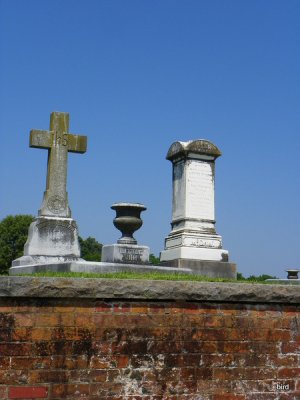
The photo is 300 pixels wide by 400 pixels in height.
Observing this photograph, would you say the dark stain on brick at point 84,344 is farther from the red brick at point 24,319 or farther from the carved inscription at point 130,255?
the carved inscription at point 130,255

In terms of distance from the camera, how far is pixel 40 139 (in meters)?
10.5

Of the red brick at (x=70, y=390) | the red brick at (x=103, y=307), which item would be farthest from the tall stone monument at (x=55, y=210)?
the red brick at (x=70, y=390)

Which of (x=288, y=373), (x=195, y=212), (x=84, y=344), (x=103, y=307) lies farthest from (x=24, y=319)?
(x=195, y=212)

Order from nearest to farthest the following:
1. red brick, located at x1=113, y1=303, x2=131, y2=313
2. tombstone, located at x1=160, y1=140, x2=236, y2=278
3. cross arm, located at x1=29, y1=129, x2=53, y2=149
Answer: red brick, located at x1=113, y1=303, x2=131, y2=313 → cross arm, located at x1=29, y1=129, x2=53, y2=149 → tombstone, located at x1=160, y1=140, x2=236, y2=278

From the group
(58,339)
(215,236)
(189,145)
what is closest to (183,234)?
(215,236)

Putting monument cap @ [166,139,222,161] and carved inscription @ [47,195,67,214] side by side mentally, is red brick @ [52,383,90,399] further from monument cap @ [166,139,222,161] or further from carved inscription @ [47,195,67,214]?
monument cap @ [166,139,222,161]

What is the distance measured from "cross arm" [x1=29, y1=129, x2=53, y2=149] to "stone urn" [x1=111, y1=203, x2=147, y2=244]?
190cm

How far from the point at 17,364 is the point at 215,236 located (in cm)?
729

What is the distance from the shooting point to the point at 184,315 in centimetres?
466

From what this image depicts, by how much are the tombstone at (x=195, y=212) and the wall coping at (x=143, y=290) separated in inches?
217

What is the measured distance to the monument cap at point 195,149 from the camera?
1106 centimetres

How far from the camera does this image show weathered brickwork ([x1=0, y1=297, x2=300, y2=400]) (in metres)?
4.21

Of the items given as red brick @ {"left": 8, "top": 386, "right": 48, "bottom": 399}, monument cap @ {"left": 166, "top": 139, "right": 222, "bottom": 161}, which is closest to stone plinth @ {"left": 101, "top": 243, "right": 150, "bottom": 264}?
monument cap @ {"left": 166, "top": 139, "right": 222, "bottom": 161}

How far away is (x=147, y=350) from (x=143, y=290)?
1.76 ft
